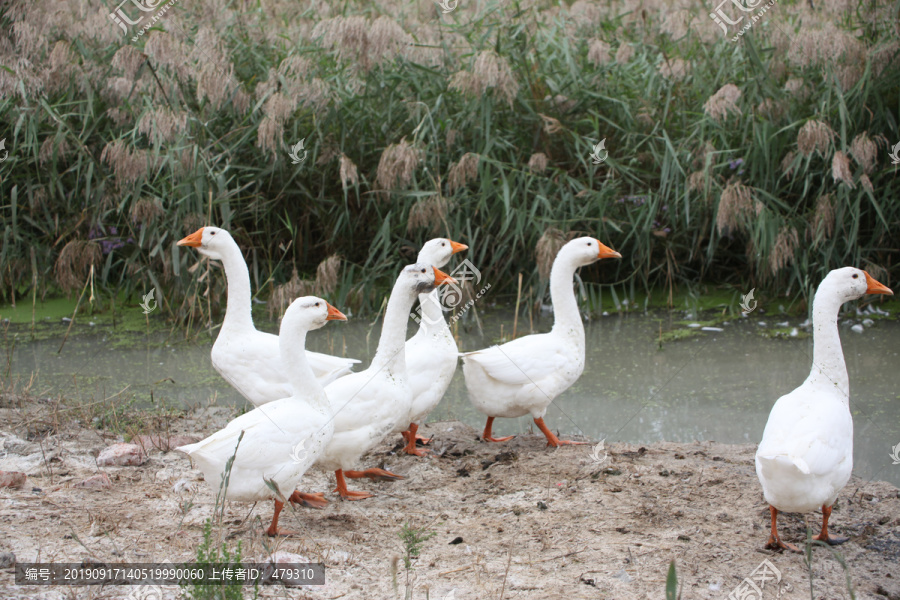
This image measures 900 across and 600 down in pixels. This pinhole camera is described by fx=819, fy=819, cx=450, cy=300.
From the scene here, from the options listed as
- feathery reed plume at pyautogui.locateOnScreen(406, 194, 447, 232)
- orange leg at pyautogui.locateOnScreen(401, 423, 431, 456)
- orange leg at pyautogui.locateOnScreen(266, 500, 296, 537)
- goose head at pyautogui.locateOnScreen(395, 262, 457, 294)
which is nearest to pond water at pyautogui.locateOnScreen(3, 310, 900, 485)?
orange leg at pyautogui.locateOnScreen(401, 423, 431, 456)

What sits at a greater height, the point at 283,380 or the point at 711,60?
the point at 711,60

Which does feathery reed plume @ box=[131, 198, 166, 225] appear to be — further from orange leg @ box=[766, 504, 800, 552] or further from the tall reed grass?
orange leg @ box=[766, 504, 800, 552]

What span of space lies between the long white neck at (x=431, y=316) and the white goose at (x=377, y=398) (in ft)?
1.71

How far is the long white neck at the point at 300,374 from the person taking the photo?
3.71 metres

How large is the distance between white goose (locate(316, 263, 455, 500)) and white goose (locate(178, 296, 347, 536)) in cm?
24

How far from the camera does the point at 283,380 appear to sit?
4594 mm

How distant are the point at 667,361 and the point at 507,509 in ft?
8.37

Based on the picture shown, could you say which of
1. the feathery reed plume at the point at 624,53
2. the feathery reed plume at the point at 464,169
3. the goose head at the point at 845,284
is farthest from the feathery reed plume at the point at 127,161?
the goose head at the point at 845,284

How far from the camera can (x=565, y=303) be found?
5.00 meters

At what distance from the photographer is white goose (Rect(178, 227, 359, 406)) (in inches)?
182

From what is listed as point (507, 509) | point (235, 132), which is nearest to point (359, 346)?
point (235, 132)

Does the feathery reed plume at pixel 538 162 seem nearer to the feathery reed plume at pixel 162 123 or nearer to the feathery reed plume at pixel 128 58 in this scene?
the feathery reed plume at pixel 162 123

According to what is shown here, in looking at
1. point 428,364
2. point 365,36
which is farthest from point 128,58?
point 428,364

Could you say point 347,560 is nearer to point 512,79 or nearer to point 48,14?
point 512,79
